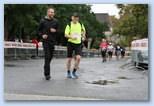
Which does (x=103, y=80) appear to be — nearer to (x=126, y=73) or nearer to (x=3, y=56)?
(x=126, y=73)

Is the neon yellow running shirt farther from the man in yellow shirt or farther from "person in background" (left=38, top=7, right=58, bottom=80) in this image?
"person in background" (left=38, top=7, right=58, bottom=80)

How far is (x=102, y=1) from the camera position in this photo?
7.57 metres

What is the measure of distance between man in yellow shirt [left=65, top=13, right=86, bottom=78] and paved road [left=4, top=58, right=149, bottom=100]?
6cm

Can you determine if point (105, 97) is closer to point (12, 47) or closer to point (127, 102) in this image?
point (127, 102)

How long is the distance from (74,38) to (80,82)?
1.47 feet

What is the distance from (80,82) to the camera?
7.71 meters

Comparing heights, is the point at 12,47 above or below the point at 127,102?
above

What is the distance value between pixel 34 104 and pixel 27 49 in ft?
2.29

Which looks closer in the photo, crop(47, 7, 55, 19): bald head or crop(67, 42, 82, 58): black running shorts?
crop(47, 7, 55, 19): bald head

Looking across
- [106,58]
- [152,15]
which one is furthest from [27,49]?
[152,15]

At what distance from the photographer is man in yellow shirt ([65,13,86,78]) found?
772 centimetres

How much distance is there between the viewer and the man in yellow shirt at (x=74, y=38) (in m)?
7.72

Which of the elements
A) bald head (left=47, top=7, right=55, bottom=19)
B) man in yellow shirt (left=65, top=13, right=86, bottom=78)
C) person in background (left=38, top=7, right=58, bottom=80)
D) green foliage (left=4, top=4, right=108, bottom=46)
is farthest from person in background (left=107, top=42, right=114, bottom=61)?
bald head (left=47, top=7, right=55, bottom=19)

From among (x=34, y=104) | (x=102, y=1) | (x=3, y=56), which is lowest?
(x=34, y=104)
